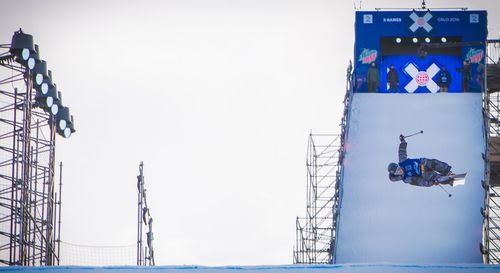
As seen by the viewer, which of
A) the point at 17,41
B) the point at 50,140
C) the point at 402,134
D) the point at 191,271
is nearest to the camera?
the point at 191,271

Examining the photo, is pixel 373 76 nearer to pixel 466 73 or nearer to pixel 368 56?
pixel 368 56

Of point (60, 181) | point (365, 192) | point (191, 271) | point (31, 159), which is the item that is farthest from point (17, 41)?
point (191, 271)

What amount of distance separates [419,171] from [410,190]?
0.58 meters

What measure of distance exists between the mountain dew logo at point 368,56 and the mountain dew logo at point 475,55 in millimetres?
2525

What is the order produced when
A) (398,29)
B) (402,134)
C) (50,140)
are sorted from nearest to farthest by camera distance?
(50,140), (402,134), (398,29)

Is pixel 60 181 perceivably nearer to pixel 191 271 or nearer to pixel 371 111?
pixel 371 111

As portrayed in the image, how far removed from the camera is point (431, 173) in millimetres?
26172

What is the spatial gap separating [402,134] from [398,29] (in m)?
3.63

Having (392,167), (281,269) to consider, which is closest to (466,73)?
(392,167)

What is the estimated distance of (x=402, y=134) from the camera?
26.6 metres

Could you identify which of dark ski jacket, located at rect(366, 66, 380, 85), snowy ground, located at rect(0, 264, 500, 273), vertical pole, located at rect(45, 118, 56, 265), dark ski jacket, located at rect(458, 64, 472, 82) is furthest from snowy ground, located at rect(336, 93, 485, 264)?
snowy ground, located at rect(0, 264, 500, 273)

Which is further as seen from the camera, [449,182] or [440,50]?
[440,50]

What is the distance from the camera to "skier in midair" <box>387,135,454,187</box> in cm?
2600

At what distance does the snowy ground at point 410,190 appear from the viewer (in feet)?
83.6
